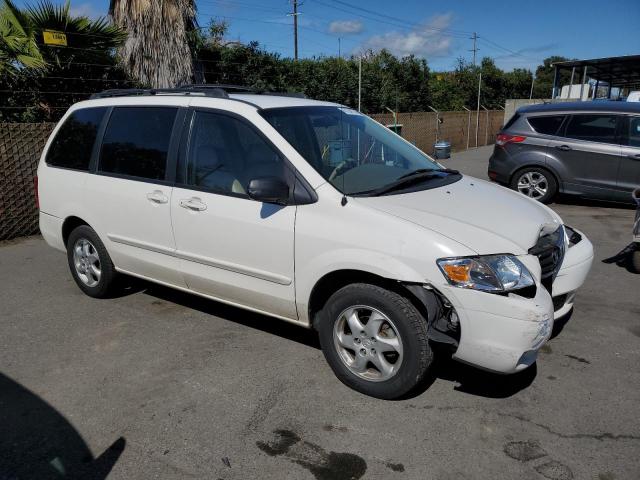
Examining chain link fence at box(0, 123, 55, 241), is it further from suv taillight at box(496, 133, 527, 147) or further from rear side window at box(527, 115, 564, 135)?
rear side window at box(527, 115, 564, 135)

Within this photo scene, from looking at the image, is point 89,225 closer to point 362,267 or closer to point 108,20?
point 362,267

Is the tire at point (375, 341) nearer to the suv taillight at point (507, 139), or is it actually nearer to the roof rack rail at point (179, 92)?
the roof rack rail at point (179, 92)

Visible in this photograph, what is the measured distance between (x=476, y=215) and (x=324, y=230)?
3.07ft

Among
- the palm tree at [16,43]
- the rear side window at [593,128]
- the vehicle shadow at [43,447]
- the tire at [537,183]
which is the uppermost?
the palm tree at [16,43]

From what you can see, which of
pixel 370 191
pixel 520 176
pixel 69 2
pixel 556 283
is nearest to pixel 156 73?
pixel 69 2

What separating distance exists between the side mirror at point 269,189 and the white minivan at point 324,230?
11 mm

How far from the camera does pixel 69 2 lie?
26.4ft

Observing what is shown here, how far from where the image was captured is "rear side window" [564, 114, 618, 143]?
838 cm

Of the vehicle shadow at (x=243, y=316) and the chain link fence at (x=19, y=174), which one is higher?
the chain link fence at (x=19, y=174)

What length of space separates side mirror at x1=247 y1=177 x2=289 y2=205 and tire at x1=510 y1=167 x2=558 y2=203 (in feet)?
22.0

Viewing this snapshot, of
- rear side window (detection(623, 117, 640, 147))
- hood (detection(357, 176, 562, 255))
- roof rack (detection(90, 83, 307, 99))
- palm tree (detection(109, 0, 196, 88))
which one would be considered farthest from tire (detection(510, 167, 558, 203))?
palm tree (detection(109, 0, 196, 88))

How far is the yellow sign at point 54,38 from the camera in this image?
25.4 feet

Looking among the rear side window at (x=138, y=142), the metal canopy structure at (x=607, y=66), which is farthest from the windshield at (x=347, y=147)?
the metal canopy structure at (x=607, y=66)

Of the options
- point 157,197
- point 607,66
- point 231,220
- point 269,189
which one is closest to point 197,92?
point 157,197
